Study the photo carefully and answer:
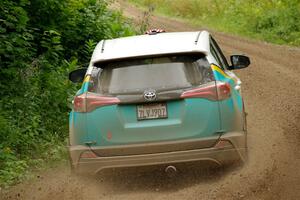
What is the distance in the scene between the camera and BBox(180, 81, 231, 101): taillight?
676cm

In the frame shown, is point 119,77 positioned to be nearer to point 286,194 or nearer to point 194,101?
point 194,101

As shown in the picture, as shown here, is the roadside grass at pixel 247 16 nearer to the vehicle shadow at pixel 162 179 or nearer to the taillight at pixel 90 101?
the vehicle shadow at pixel 162 179

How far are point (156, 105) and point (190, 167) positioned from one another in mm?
839

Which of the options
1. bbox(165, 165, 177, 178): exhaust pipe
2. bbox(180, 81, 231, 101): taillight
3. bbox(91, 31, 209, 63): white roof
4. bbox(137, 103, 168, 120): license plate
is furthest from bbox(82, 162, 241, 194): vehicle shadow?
bbox(91, 31, 209, 63): white roof

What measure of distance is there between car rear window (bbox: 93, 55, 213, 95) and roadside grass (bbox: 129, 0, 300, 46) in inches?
588

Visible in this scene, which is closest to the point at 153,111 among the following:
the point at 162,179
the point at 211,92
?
the point at 211,92

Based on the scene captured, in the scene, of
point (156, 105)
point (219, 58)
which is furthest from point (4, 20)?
point (156, 105)

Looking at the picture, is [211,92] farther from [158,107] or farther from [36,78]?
[36,78]

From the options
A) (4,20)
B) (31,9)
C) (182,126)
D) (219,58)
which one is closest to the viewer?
(182,126)

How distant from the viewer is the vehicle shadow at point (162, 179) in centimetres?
715

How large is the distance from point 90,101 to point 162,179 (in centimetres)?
126

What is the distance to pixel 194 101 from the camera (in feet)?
22.2

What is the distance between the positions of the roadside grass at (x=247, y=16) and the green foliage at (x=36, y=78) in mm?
9624

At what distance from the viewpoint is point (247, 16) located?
25.6 metres
